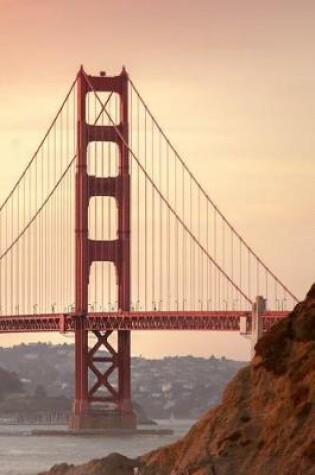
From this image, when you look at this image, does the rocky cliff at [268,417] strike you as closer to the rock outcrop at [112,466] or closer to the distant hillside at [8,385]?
the rock outcrop at [112,466]

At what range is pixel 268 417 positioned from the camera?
63.3 ft

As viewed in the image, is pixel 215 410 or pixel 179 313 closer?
pixel 215 410

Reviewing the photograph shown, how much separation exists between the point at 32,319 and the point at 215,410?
58.1 m

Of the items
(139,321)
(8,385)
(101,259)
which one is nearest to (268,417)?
(139,321)

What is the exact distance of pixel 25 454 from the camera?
68.9 m

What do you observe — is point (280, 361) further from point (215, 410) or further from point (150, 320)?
point (150, 320)

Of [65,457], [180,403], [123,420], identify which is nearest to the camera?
[65,457]

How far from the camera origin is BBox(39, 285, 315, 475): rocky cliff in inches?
735

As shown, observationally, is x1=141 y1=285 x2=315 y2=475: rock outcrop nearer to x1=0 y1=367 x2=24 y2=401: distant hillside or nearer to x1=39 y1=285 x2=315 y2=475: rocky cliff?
x1=39 y1=285 x2=315 y2=475: rocky cliff

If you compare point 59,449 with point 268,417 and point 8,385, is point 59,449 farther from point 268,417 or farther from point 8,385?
point 8,385

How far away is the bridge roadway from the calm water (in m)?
3.76

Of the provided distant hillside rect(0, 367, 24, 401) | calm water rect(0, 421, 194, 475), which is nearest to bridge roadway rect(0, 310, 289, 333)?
calm water rect(0, 421, 194, 475)

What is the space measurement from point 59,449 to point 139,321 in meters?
6.45

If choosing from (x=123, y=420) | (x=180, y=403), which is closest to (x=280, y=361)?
(x=123, y=420)
